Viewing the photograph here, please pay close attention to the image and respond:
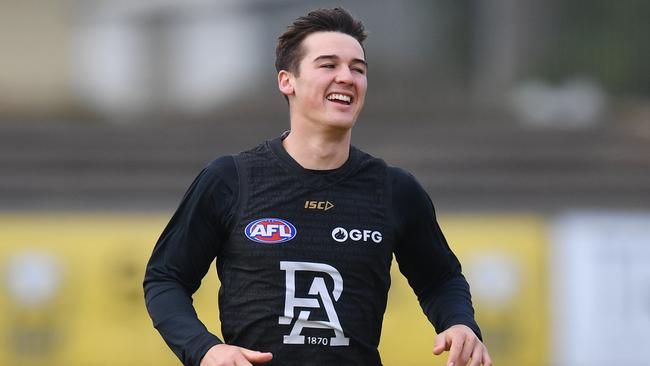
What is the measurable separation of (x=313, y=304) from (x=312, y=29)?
2.94 ft

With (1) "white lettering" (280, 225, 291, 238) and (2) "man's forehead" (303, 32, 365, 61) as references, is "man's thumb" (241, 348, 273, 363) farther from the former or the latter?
(2) "man's forehead" (303, 32, 365, 61)

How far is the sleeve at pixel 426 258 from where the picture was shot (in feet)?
14.4

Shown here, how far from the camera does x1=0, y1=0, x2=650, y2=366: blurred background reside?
10.2 m

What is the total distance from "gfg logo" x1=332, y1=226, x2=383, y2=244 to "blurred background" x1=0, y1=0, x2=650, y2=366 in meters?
5.85

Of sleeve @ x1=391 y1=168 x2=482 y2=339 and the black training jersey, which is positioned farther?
sleeve @ x1=391 y1=168 x2=482 y2=339

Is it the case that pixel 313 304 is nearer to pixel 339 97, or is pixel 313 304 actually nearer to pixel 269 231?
pixel 269 231

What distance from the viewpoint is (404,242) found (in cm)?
445

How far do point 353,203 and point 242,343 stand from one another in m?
0.57

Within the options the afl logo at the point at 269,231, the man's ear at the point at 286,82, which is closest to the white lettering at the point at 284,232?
the afl logo at the point at 269,231

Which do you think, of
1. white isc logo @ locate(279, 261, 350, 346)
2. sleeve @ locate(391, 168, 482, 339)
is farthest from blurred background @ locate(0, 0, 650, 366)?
white isc logo @ locate(279, 261, 350, 346)

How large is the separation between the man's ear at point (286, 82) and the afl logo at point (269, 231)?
0.45 m

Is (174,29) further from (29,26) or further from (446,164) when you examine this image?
(446,164)

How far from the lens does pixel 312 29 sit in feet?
14.3

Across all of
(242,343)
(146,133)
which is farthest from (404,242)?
(146,133)
